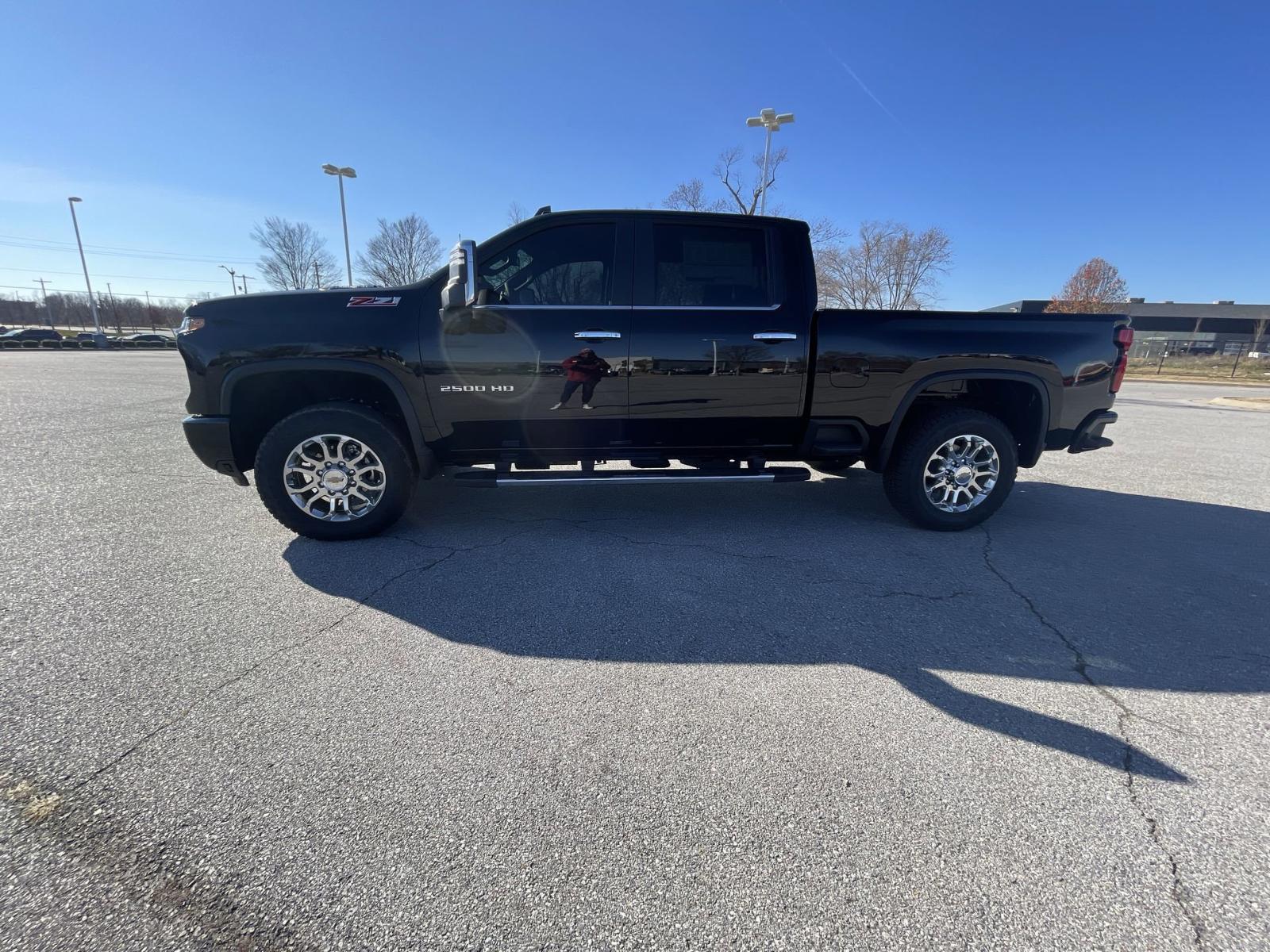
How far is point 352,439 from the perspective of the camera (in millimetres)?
3844

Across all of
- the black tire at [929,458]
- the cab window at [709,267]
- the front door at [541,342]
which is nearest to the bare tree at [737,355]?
the cab window at [709,267]

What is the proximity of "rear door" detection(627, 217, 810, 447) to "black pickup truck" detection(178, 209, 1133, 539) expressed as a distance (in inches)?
0.5

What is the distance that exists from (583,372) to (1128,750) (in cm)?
328

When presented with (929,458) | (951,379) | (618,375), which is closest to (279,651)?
(618,375)

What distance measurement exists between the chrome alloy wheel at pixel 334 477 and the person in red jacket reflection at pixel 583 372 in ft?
4.42

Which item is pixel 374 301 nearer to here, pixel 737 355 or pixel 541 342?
pixel 541 342

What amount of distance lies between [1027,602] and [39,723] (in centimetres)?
457

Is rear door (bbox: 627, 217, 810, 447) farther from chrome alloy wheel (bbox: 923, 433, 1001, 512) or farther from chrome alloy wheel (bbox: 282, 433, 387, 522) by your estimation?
chrome alloy wheel (bbox: 282, 433, 387, 522)

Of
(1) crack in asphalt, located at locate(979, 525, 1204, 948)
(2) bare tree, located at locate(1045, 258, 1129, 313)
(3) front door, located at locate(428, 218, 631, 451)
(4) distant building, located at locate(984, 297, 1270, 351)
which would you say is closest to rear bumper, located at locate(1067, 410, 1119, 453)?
(1) crack in asphalt, located at locate(979, 525, 1204, 948)

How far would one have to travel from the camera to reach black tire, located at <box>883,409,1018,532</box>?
13.9 ft

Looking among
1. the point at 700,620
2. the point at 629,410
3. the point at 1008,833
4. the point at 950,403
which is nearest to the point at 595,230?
the point at 629,410

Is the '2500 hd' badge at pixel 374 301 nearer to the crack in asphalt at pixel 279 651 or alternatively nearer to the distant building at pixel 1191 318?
the crack in asphalt at pixel 279 651

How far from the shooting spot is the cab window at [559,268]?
393 cm

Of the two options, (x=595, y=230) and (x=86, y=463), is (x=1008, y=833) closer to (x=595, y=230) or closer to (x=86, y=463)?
(x=595, y=230)
